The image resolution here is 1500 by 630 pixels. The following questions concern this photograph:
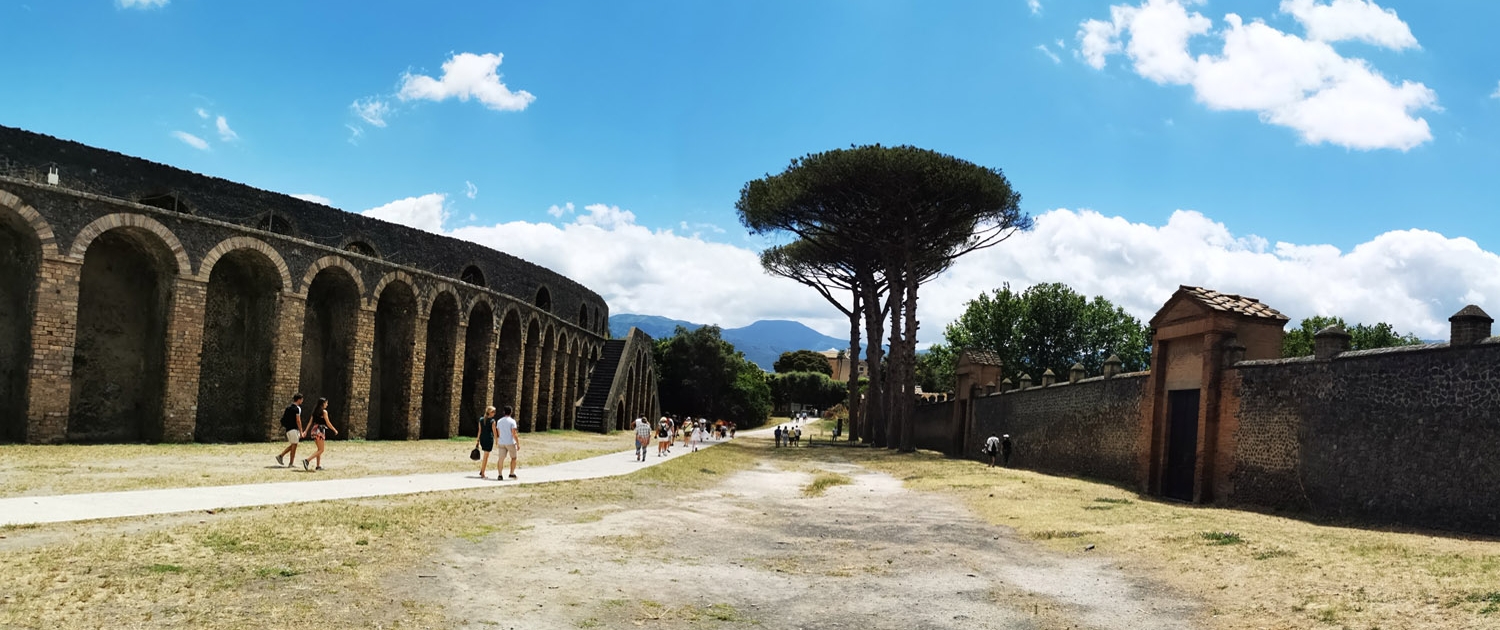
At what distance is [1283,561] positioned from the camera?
8977mm

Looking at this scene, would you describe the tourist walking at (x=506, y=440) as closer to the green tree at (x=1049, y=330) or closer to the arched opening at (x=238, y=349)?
the arched opening at (x=238, y=349)

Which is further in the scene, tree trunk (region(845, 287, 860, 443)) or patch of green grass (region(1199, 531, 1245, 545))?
tree trunk (region(845, 287, 860, 443))

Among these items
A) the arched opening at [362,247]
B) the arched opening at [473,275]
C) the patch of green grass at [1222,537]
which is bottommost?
the patch of green grass at [1222,537]

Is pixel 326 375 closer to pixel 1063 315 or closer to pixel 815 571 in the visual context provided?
pixel 815 571

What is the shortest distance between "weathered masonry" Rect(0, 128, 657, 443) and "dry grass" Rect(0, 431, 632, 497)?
5.51 ft

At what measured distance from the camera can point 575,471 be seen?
728 inches

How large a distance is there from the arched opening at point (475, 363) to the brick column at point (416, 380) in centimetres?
433

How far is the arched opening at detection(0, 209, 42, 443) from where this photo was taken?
1852 centimetres

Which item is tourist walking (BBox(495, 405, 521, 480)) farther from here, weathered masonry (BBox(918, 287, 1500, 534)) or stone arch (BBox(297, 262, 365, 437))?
weathered masonry (BBox(918, 287, 1500, 534))

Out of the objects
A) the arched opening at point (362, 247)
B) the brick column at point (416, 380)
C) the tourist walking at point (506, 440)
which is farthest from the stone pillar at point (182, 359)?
the arched opening at point (362, 247)

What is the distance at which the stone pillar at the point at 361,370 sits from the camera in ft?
81.0

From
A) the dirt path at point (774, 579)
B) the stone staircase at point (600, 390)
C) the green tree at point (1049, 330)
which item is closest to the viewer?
the dirt path at point (774, 579)

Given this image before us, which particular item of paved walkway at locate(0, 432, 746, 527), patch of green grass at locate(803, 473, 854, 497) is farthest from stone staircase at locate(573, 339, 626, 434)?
paved walkway at locate(0, 432, 746, 527)

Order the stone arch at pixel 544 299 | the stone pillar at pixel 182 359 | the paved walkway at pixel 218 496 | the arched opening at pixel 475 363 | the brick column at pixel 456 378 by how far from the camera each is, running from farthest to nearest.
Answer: the stone arch at pixel 544 299, the arched opening at pixel 475 363, the brick column at pixel 456 378, the stone pillar at pixel 182 359, the paved walkway at pixel 218 496
